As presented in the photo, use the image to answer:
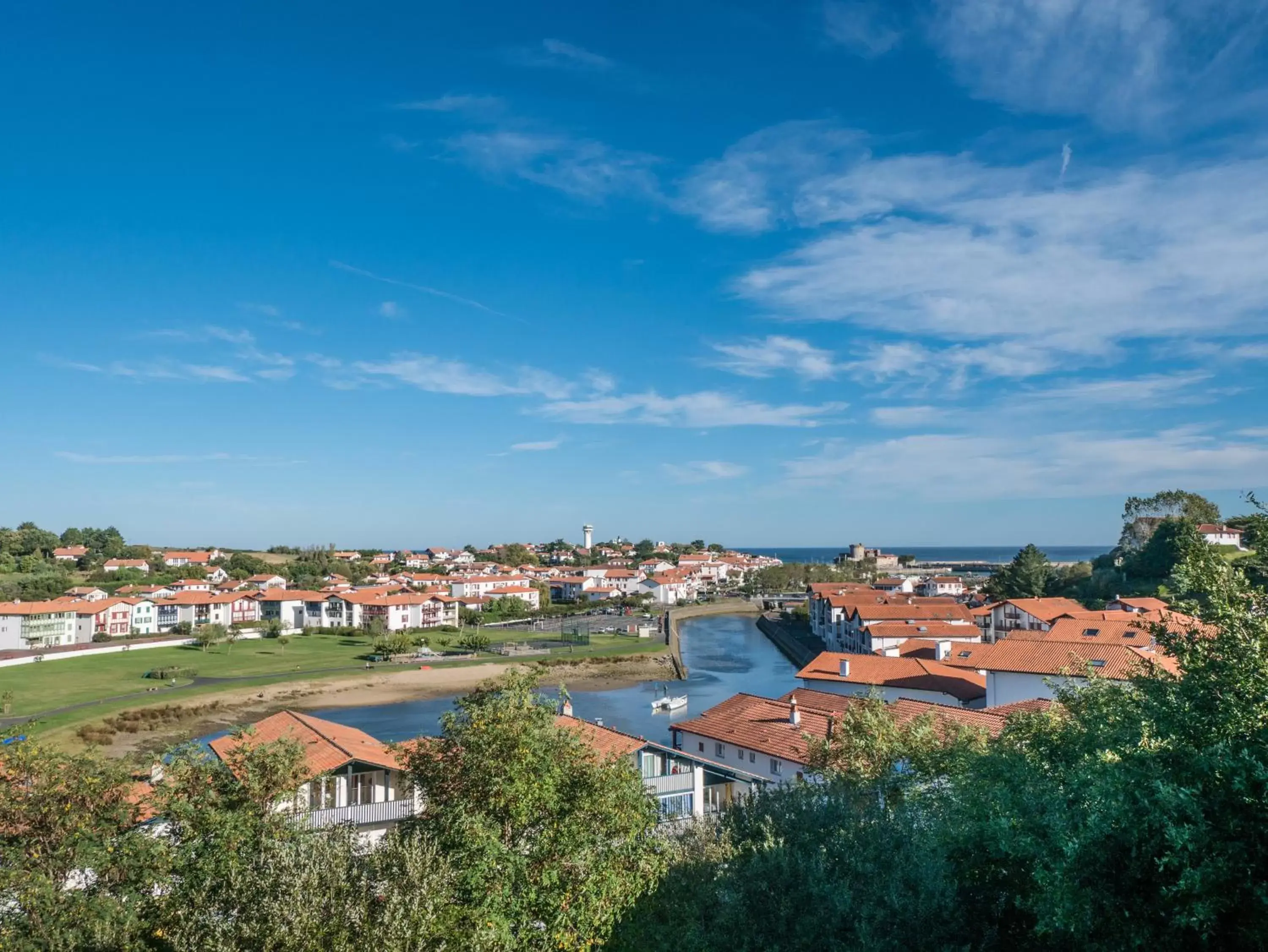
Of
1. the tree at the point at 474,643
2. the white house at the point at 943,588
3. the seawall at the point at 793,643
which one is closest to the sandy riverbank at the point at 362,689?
the tree at the point at 474,643

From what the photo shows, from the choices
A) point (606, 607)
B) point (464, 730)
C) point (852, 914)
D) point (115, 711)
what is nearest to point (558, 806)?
point (464, 730)

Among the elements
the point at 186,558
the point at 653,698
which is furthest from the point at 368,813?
the point at 186,558

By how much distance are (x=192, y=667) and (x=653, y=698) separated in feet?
134

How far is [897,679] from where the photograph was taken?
45.8 metres

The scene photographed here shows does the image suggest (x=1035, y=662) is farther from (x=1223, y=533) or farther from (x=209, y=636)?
(x=1223, y=533)

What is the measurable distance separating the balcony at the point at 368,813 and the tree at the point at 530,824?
695 cm

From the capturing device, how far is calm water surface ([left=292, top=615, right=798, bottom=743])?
5269 centimetres

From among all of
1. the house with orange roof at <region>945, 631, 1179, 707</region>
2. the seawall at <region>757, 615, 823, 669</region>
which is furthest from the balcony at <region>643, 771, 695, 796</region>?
the seawall at <region>757, 615, 823, 669</region>

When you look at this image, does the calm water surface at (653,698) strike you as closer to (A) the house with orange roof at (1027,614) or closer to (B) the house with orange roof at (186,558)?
(A) the house with orange roof at (1027,614)

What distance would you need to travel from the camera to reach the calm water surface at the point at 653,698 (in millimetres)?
52688

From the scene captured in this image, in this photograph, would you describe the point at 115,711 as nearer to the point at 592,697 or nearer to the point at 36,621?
the point at 592,697

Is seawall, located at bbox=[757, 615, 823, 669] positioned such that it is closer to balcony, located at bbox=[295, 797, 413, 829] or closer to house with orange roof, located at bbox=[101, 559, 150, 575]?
balcony, located at bbox=[295, 797, 413, 829]

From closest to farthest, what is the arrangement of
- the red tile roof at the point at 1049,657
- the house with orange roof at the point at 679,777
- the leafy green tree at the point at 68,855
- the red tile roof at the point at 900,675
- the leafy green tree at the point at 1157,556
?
the leafy green tree at the point at 68,855
the house with orange roof at the point at 679,777
the red tile roof at the point at 1049,657
the red tile roof at the point at 900,675
the leafy green tree at the point at 1157,556

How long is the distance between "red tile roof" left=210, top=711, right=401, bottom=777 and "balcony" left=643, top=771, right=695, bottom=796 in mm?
6836
